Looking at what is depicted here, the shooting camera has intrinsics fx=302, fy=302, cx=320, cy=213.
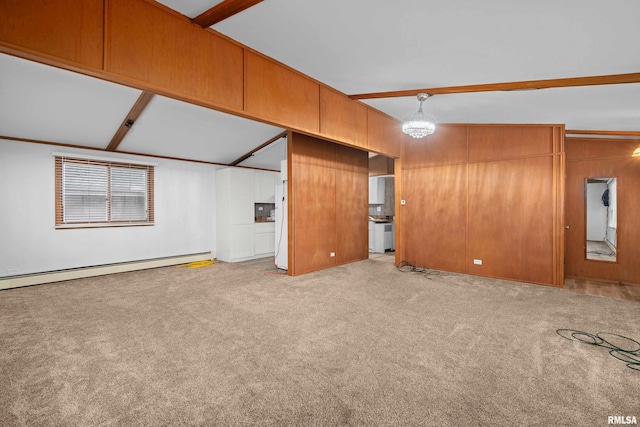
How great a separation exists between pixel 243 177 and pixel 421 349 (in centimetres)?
609

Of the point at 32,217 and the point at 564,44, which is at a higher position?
the point at 564,44

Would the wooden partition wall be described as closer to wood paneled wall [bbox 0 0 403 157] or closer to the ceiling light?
the ceiling light

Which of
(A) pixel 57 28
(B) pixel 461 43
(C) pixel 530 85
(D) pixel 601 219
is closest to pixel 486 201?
(D) pixel 601 219

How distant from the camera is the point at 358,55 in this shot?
337 centimetres

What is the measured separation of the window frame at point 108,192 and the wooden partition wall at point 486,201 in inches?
221

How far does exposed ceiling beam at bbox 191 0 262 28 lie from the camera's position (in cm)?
249

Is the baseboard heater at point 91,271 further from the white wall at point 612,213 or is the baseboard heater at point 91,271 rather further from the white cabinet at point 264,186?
the white wall at point 612,213

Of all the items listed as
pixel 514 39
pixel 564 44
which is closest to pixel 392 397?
pixel 514 39

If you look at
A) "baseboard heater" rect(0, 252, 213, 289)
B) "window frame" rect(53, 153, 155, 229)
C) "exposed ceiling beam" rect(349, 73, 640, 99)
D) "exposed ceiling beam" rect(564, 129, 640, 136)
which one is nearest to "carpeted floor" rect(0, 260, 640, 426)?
"baseboard heater" rect(0, 252, 213, 289)

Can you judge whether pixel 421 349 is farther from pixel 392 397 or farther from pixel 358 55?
pixel 358 55

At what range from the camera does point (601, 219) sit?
217 inches

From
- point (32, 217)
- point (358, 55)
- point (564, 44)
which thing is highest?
point (358, 55)

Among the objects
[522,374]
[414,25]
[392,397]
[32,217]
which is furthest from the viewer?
[32,217]

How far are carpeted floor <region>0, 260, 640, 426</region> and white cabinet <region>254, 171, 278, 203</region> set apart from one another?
3823 mm
